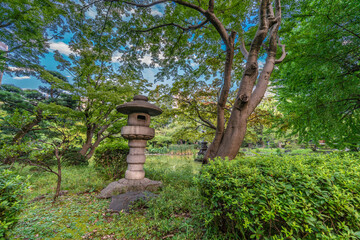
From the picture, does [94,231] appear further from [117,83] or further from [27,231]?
[117,83]

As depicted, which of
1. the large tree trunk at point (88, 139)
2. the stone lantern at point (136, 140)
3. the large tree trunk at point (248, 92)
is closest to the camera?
the large tree trunk at point (248, 92)

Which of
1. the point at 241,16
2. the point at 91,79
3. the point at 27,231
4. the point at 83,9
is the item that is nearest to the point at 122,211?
the point at 27,231

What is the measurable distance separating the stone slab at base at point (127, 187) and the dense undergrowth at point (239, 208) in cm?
30

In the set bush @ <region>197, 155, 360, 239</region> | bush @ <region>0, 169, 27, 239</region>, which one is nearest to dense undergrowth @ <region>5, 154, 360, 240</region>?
bush @ <region>197, 155, 360, 239</region>

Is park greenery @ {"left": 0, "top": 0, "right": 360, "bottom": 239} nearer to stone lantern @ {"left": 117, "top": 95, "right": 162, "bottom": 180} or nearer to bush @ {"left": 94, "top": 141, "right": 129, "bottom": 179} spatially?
bush @ {"left": 94, "top": 141, "right": 129, "bottom": 179}

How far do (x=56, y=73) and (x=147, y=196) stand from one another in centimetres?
1090

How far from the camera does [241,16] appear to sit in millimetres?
3697

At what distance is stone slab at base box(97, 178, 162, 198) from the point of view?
3318 millimetres

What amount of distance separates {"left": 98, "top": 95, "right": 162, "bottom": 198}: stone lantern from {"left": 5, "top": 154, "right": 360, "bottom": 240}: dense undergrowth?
631 millimetres

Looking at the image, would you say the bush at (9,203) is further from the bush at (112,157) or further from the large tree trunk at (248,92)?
the bush at (112,157)

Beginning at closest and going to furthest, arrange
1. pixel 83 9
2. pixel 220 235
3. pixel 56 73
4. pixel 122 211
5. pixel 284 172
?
pixel 284 172 → pixel 220 235 → pixel 122 211 → pixel 83 9 → pixel 56 73

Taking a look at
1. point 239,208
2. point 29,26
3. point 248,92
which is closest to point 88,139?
point 29,26

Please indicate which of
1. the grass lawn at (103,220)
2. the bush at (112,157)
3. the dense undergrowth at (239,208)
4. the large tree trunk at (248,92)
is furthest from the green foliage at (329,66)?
the bush at (112,157)

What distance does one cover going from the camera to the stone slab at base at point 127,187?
3318mm
